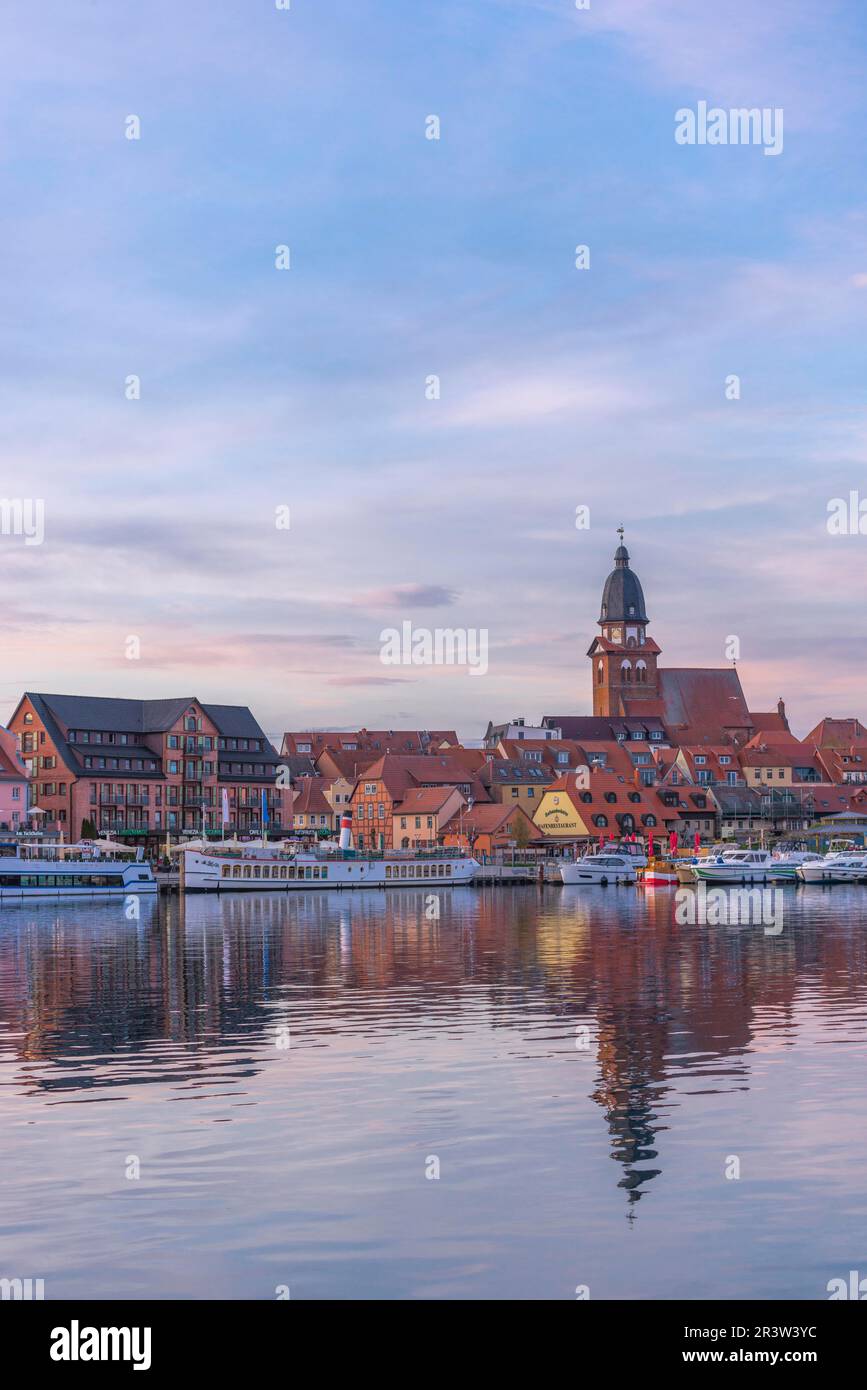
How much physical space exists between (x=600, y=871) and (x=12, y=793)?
172 ft

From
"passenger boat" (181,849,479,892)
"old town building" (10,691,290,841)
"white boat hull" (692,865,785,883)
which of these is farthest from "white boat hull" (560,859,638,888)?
"old town building" (10,691,290,841)

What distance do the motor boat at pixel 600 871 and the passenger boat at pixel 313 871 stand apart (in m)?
9.32

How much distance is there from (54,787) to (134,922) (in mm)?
69799

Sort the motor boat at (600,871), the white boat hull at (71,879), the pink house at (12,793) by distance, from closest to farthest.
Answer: the white boat hull at (71,879) < the motor boat at (600,871) < the pink house at (12,793)

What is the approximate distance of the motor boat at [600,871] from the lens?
13400 cm

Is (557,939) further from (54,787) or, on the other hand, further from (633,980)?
(54,787)

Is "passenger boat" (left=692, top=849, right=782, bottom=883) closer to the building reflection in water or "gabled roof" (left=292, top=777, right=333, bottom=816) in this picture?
the building reflection in water

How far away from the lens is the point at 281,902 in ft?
356

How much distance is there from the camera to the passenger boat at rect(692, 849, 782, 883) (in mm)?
129375

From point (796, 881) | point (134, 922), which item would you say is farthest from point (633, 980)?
point (796, 881)

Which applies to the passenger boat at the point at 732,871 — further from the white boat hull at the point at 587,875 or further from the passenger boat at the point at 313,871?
the passenger boat at the point at 313,871

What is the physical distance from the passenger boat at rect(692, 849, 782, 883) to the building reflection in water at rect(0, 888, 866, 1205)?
4741cm

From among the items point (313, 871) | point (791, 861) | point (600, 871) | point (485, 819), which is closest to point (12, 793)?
point (313, 871)

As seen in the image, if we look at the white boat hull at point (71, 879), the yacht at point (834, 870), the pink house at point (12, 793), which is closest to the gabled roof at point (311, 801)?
the pink house at point (12, 793)
